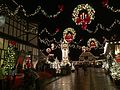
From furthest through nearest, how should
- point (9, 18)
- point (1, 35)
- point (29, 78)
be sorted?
point (9, 18) → point (1, 35) → point (29, 78)

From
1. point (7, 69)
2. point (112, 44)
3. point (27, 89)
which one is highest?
point (112, 44)

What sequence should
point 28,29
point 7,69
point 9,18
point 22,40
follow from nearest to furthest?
point 7,69, point 9,18, point 22,40, point 28,29

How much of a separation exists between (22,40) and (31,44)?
5.18 metres

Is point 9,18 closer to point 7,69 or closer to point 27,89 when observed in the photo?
point 7,69

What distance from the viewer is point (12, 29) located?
102ft

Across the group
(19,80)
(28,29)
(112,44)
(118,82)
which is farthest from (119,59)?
(28,29)

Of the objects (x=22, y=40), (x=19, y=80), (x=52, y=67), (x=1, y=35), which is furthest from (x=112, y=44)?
(x=19, y=80)

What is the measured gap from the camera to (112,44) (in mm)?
33125

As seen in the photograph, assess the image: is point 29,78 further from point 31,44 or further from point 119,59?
point 31,44

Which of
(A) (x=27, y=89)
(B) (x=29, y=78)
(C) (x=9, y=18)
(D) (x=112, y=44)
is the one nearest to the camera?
(B) (x=29, y=78)

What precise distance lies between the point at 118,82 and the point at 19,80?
8.29m

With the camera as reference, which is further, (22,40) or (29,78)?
(22,40)

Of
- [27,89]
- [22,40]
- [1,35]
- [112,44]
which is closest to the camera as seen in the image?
[27,89]

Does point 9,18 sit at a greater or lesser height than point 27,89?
greater
